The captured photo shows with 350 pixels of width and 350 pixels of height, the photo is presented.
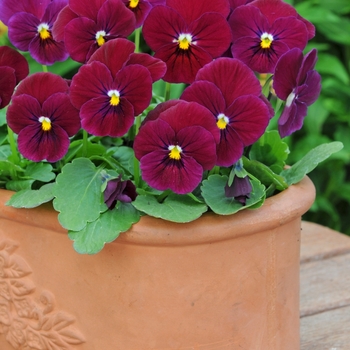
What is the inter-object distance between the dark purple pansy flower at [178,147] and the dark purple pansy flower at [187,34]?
0.06m

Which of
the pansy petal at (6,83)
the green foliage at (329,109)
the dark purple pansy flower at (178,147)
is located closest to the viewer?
the dark purple pansy flower at (178,147)

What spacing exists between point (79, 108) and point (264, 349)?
40 cm

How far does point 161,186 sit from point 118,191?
5 centimetres

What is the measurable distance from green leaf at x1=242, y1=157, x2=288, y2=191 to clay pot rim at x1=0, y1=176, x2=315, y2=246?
0.06ft

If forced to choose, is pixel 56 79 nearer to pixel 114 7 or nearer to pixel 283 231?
pixel 114 7

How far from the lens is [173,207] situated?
0.75m

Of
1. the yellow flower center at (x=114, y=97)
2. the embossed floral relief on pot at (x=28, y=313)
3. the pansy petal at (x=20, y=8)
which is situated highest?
the pansy petal at (x=20, y=8)

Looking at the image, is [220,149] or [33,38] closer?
[220,149]

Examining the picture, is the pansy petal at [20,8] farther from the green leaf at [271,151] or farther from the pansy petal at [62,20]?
the green leaf at [271,151]

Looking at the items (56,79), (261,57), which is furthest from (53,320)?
(261,57)

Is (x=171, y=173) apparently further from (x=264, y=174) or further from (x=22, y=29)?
(x=22, y=29)

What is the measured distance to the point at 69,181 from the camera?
802 millimetres

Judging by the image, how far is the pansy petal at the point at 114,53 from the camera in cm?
74

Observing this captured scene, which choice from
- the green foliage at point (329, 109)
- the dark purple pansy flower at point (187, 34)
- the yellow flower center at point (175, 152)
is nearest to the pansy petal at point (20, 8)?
the dark purple pansy flower at point (187, 34)
